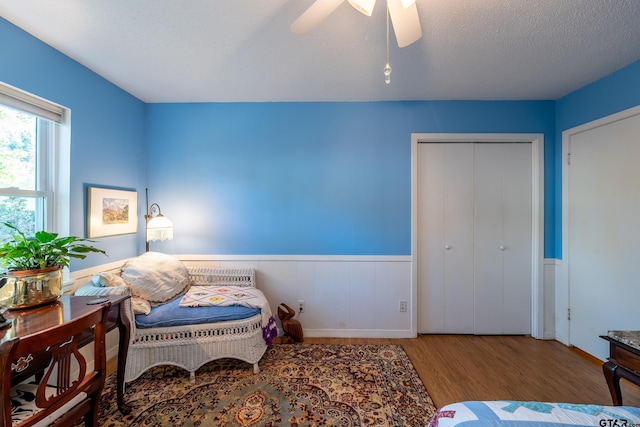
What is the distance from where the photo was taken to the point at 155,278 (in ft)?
6.93

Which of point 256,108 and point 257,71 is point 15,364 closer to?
point 257,71

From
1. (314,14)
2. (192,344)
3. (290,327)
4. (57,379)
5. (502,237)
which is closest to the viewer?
(57,379)

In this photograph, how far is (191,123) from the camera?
105 inches

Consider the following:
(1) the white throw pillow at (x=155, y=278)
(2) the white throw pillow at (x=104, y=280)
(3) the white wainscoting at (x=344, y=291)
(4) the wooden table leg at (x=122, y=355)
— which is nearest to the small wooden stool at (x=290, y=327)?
(3) the white wainscoting at (x=344, y=291)

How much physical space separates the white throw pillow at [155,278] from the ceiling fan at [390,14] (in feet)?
6.97

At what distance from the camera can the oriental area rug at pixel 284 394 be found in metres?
1.56

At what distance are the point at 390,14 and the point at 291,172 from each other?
1.66m

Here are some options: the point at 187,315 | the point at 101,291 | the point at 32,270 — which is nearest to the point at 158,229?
the point at 101,291

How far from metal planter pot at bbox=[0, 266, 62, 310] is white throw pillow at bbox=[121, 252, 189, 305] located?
63cm

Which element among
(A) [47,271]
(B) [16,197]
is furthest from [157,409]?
(B) [16,197]

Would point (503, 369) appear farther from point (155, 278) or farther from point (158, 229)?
point (158, 229)

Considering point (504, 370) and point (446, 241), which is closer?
point (504, 370)

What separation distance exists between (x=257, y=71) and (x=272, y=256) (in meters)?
1.73

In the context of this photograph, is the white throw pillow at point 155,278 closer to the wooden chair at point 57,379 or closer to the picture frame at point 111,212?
the picture frame at point 111,212
